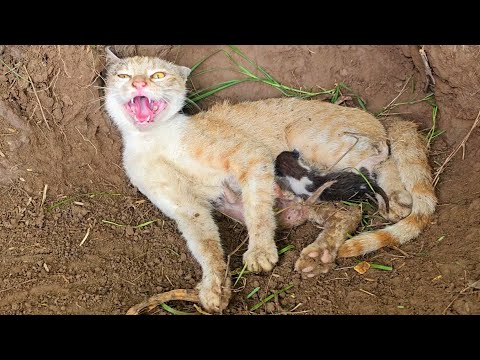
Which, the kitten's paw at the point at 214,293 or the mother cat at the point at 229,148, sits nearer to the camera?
the kitten's paw at the point at 214,293

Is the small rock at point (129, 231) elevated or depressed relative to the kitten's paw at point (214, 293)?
elevated

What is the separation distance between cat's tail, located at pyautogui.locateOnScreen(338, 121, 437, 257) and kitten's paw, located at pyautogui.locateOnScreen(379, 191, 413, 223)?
0.04 metres

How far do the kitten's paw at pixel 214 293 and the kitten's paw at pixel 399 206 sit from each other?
4.36 feet

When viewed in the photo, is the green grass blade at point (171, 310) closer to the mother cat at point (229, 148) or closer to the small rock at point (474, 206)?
the mother cat at point (229, 148)

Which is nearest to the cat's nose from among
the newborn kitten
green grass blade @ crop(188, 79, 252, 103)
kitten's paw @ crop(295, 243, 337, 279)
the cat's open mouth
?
the cat's open mouth

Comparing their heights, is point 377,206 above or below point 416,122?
below

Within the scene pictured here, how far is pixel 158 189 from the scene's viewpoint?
402cm

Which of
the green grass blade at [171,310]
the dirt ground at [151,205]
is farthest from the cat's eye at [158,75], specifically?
the green grass blade at [171,310]

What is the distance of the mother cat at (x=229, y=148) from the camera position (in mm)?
3838

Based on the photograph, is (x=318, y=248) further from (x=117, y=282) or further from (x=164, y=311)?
(x=117, y=282)

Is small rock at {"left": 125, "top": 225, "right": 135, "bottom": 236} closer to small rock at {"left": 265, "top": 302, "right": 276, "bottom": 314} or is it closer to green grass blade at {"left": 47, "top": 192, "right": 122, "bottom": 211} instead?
green grass blade at {"left": 47, "top": 192, "right": 122, "bottom": 211}

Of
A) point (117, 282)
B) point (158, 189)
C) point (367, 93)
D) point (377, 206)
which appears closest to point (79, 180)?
point (158, 189)

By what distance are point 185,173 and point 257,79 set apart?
123cm

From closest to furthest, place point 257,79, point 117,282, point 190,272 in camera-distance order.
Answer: point 117,282 < point 190,272 < point 257,79
